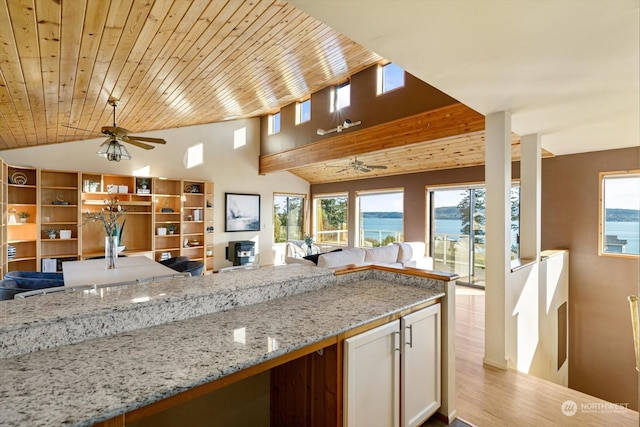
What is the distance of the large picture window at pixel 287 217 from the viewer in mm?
8992

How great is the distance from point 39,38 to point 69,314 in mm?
1915

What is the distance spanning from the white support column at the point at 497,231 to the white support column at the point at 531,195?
3.51ft

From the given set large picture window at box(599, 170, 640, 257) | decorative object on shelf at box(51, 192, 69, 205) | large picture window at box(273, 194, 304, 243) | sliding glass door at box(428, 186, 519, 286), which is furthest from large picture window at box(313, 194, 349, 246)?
decorative object on shelf at box(51, 192, 69, 205)

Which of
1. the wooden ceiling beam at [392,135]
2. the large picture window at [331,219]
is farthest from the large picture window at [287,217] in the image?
the wooden ceiling beam at [392,135]

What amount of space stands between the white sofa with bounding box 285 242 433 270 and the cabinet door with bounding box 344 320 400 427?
8.32ft

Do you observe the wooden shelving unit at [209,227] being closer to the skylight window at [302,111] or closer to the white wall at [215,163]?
the white wall at [215,163]

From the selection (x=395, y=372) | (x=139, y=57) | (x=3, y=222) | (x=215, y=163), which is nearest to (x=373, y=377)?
(x=395, y=372)

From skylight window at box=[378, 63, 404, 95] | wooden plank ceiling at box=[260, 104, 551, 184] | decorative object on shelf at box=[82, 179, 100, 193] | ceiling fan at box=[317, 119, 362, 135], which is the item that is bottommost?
decorative object on shelf at box=[82, 179, 100, 193]

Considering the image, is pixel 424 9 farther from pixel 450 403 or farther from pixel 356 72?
pixel 356 72

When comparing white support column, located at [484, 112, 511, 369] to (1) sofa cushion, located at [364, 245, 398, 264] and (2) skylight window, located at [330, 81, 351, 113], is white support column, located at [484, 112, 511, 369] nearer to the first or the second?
(1) sofa cushion, located at [364, 245, 398, 264]

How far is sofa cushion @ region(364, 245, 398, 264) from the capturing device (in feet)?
16.8

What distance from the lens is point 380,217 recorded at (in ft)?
26.8

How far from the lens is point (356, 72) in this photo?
19.6ft

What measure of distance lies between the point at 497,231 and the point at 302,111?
221 inches
